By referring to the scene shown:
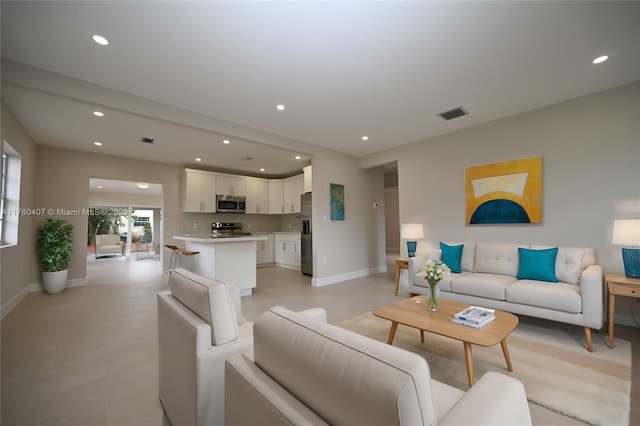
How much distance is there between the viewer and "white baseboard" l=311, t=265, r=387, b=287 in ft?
16.9

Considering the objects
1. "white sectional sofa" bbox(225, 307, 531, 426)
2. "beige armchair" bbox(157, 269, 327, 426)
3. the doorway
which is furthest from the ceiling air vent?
the doorway

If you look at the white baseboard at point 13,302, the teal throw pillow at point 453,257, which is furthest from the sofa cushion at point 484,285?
the white baseboard at point 13,302

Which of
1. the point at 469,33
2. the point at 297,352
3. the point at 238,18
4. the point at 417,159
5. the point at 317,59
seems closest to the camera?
the point at 297,352

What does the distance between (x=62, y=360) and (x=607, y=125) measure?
6208 millimetres

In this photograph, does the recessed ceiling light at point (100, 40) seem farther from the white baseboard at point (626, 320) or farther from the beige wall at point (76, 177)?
the white baseboard at point (626, 320)

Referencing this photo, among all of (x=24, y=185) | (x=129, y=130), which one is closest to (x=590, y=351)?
(x=129, y=130)

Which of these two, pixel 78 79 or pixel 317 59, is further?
pixel 78 79

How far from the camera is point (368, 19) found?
2.07 meters

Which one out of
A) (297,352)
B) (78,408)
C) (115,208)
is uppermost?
(115,208)

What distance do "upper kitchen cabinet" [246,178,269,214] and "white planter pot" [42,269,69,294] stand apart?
3897 mm

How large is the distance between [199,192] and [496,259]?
610 cm

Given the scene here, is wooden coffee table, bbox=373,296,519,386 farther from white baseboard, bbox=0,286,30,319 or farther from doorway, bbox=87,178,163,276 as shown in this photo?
doorway, bbox=87,178,163,276

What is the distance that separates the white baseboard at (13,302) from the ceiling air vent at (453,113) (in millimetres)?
6360

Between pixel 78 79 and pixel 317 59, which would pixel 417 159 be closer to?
pixel 317 59
